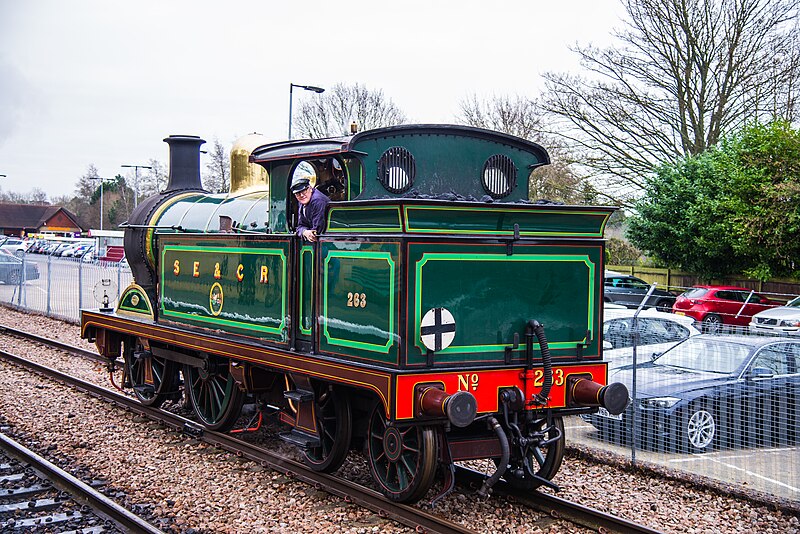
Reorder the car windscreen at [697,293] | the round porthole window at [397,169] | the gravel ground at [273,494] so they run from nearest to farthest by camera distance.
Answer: the gravel ground at [273,494] → the round porthole window at [397,169] → the car windscreen at [697,293]

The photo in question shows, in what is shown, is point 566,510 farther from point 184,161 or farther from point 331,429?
point 184,161

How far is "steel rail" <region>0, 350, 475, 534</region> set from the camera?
18.7 feet

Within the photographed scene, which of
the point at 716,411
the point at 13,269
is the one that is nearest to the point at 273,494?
the point at 716,411

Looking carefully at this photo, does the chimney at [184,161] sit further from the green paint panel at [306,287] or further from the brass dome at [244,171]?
the green paint panel at [306,287]

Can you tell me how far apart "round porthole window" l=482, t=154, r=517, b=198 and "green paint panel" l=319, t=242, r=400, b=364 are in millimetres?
1483

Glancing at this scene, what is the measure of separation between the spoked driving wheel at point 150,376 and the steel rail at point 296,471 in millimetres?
147

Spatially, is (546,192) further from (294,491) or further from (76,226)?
(76,226)

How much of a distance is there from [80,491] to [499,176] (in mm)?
4324

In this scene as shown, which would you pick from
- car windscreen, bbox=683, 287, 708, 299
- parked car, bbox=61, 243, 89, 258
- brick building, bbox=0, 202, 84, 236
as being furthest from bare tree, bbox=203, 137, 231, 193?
brick building, bbox=0, 202, 84, 236

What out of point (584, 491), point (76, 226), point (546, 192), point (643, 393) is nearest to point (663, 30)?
point (546, 192)

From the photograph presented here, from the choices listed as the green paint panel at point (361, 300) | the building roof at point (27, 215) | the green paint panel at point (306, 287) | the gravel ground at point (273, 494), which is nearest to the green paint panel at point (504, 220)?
the green paint panel at point (361, 300)

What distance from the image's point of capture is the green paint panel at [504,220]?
5.58 meters

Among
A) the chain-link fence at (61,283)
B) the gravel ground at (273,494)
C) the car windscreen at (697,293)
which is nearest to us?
the gravel ground at (273,494)

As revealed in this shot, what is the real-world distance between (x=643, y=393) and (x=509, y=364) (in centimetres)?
264
